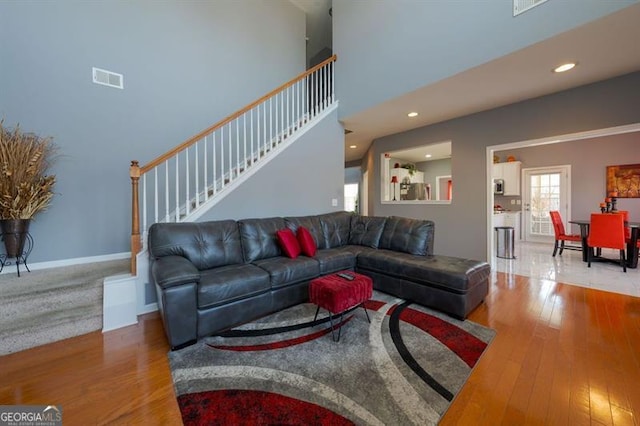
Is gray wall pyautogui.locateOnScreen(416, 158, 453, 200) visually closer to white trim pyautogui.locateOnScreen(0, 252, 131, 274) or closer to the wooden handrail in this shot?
the wooden handrail

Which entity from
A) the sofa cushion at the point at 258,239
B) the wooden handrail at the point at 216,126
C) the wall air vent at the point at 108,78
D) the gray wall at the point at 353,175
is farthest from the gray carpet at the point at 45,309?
the gray wall at the point at 353,175

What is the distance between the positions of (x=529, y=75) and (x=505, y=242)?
3358 millimetres

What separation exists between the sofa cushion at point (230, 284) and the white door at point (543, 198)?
7.88 m

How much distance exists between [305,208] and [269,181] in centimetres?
88

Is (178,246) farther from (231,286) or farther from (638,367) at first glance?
(638,367)

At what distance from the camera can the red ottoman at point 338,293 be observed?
82.9 inches

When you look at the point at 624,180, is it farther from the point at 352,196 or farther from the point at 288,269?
the point at 288,269

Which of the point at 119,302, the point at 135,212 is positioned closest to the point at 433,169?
the point at 135,212

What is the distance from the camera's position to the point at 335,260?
10.4ft

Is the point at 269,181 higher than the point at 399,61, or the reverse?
the point at 399,61

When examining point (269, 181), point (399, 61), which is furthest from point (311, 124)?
point (399, 61)

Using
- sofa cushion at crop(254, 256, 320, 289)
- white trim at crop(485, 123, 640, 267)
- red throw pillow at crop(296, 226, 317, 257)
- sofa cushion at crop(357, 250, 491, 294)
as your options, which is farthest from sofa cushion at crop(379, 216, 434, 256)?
white trim at crop(485, 123, 640, 267)

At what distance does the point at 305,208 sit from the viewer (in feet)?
14.6

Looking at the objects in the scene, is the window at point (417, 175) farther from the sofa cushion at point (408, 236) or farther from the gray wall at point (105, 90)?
the gray wall at point (105, 90)
